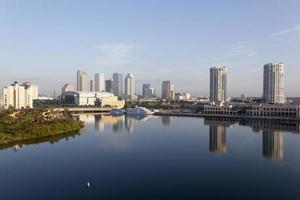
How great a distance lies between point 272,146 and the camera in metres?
9.85

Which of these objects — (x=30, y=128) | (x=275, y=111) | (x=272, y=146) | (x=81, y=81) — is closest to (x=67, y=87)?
(x=81, y=81)

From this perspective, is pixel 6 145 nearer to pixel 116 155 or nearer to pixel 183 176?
pixel 116 155

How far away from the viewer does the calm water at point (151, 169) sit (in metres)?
5.44

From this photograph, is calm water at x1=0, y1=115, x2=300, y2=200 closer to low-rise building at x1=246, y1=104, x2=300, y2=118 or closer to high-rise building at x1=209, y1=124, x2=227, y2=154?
high-rise building at x1=209, y1=124, x2=227, y2=154

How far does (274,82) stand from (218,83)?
7.12 meters

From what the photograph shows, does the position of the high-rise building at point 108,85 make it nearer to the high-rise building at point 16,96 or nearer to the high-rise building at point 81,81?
the high-rise building at point 81,81

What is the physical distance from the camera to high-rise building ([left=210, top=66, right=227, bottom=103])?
35.9 metres

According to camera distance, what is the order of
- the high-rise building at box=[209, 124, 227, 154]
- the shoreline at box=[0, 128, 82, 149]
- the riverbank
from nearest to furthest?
1. the high-rise building at box=[209, 124, 227, 154]
2. the shoreline at box=[0, 128, 82, 149]
3. the riverbank

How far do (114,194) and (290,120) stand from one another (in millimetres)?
15796

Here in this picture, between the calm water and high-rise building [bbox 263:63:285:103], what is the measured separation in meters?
19.9

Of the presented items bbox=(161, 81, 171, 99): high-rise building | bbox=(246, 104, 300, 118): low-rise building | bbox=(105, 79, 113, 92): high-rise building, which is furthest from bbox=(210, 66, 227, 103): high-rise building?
bbox=(105, 79, 113, 92): high-rise building

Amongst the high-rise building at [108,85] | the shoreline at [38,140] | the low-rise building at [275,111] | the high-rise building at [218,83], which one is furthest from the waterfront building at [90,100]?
the high-rise building at [108,85]

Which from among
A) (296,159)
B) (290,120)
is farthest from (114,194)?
(290,120)

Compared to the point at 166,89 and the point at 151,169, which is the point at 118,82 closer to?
the point at 166,89
